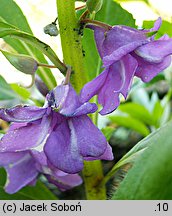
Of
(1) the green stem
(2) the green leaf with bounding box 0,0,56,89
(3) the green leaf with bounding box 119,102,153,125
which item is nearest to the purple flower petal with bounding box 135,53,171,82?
(1) the green stem

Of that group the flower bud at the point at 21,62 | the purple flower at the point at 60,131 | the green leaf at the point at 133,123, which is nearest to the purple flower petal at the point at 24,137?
the purple flower at the point at 60,131

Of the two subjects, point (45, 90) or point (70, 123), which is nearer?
point (70, 123)

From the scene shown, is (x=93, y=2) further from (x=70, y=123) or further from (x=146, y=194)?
(x=146, y=194)

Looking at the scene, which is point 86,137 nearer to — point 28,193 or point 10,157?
point 10,157

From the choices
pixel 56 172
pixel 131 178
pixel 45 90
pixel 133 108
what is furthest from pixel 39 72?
pixel 133 108

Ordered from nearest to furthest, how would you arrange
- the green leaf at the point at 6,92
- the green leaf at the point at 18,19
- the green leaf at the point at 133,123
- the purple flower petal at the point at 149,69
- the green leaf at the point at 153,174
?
the green leaf at the point at 153,174, the purple flower petal at the point at 149,69, the green leaf at the point at 18,19, the green leaf at the point at 6,92, the green leaf at the point at 133,123

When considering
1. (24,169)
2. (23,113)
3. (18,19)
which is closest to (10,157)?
(24,169)

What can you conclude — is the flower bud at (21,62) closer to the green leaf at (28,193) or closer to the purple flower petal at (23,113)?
the purple flower petal at (23,113)
